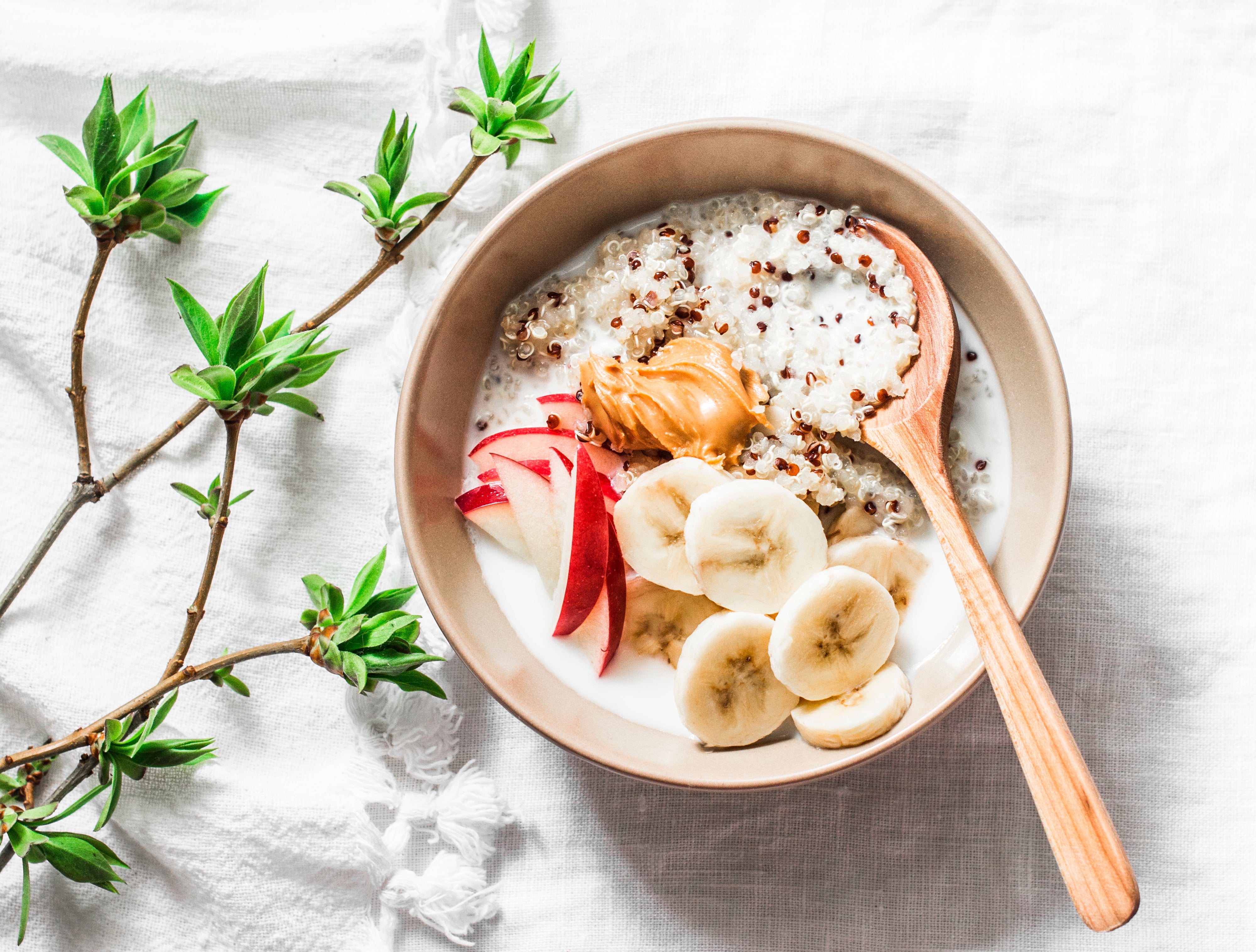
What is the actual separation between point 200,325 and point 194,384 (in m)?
0.09

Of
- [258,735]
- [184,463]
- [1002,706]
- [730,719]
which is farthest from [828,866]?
[184,463]

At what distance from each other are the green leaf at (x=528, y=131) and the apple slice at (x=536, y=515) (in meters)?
0.42

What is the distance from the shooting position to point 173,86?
143 cm

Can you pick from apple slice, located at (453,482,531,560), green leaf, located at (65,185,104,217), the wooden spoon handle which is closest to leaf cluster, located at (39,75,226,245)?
green leaf, located at (65,185,104,217)

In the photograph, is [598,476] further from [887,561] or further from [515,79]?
[515,79]

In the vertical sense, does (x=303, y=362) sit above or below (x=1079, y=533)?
above

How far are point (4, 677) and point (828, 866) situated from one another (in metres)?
1.16

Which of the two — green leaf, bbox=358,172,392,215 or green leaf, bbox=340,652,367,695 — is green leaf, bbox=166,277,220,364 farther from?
green leaf, bbox=340,652,367,695

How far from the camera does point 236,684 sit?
1310mm

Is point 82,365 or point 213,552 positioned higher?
point 82,365

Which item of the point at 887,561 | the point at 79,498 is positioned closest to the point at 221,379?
the point at 79,498

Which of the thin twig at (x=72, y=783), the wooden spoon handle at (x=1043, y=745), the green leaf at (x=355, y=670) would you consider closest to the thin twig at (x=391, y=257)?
the green leaf at (x=355, y=670)

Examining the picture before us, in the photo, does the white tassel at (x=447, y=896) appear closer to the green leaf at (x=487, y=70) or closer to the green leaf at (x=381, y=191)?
the green leaf at (x=381, y=191)

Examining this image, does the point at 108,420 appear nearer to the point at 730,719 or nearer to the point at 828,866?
the point at 730,719
